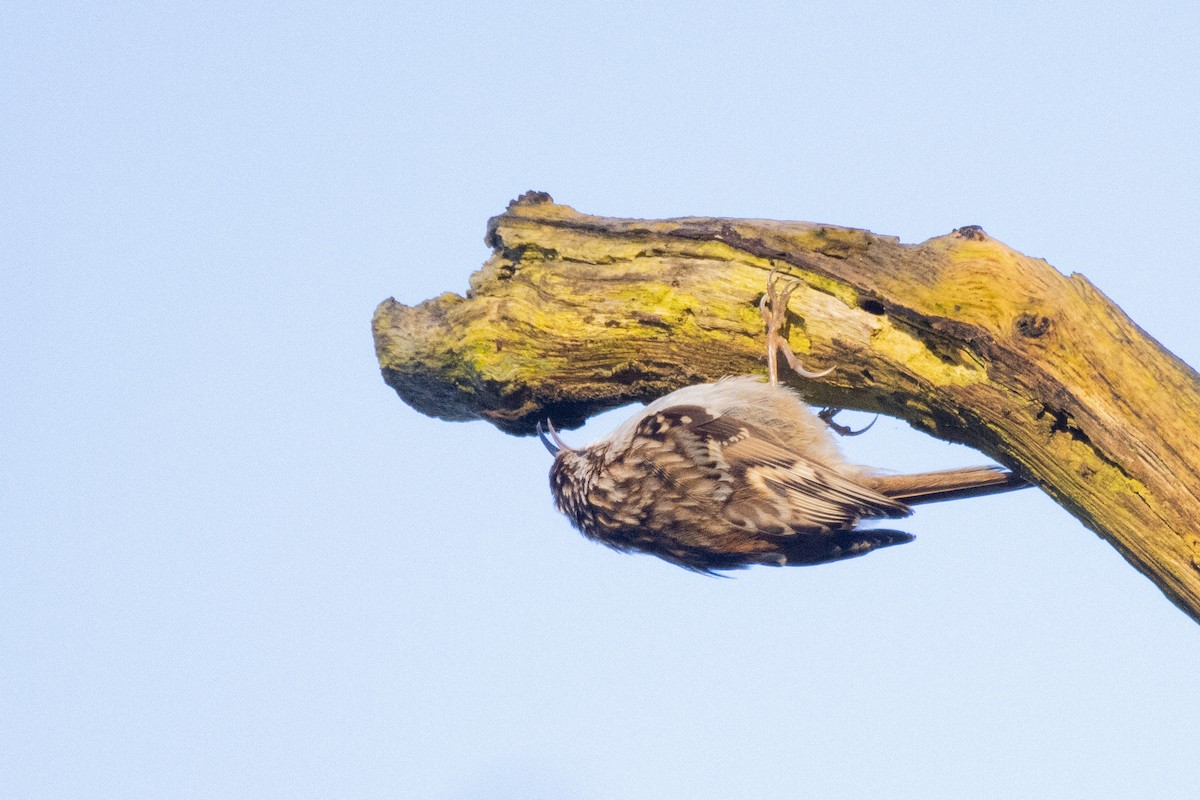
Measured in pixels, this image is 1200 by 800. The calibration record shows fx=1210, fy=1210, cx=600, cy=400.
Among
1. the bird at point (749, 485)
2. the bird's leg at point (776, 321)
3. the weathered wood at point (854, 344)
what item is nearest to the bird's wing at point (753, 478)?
the bird at point (749, 485)

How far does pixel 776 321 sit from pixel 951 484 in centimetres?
78

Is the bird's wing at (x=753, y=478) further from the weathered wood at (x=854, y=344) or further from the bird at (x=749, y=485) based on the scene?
the weathered wood at (x=854, y=344)

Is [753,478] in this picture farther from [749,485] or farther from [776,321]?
[776,321]

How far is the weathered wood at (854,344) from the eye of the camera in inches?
126

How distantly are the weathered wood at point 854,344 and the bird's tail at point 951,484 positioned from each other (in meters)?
0.21

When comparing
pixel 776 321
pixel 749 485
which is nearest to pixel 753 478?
pixel 749 485

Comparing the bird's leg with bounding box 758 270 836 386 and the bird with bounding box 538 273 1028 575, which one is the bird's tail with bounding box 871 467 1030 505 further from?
the bird's leg with bounding box 758 270 836 386

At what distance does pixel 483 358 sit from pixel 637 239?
0.68 meters

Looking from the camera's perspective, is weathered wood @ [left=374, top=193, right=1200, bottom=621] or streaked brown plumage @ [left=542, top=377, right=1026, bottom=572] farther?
streaked brown plumage @ [left=542, top=377, right=1026, bottom=572]

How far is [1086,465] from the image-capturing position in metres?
3.25

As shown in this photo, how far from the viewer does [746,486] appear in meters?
4.17

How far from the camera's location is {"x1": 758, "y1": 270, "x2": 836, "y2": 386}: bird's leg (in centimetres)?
376

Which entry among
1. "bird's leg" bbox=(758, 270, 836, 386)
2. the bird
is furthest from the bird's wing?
"bird's leg" bbox=(758, 270, 836, 386)

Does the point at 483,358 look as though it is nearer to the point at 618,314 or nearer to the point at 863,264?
the point at 618,314
